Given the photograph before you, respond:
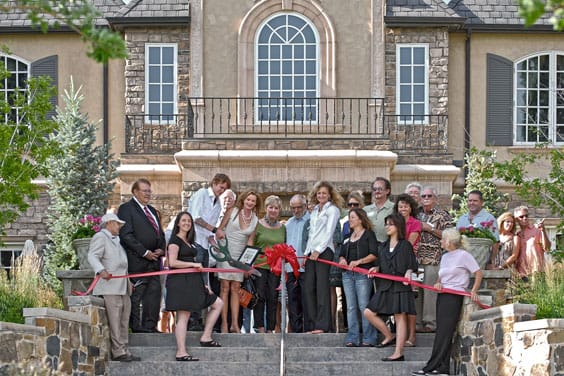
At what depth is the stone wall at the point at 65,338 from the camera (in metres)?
14.0

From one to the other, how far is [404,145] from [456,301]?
10.6 m

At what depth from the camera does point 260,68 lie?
2567cm

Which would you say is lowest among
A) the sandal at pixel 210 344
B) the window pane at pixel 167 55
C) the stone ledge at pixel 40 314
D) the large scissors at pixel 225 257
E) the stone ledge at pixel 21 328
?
the sandal at pixel 210 344

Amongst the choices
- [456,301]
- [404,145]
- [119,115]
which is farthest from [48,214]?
[456,301]

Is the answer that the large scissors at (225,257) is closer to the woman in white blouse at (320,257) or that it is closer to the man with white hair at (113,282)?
A: the woman in white blouse at (320,257)

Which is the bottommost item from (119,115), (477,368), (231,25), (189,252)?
(477,368)

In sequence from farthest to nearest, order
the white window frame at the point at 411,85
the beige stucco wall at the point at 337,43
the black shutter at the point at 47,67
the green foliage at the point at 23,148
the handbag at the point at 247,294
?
the black shutter at the point at 47,67, the white window frame at the point at 411,85, the beige stucco wall at the point at 337,43, the green foliage at the point at 23,148, the handbag at the point at 247,294

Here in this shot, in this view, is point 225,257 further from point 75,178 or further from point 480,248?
point 75,178

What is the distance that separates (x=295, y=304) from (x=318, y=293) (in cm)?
56

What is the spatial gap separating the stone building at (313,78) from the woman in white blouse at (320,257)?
8.33 meters

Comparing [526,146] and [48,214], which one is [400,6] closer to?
[526,146]

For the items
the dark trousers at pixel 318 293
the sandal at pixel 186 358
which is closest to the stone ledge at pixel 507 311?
the dark trousers at pixel 318 293

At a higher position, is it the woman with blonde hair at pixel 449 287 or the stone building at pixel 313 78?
→ the stone building at pixel 313 78

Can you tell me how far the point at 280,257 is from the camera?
16016mm
